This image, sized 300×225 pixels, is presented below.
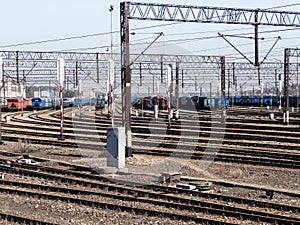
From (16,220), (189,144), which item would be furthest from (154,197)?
(189,144)

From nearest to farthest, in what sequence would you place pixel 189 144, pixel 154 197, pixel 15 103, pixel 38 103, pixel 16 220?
pixel 16 220, pixel 154 197, pixel 189 144, pixel 15 103, pixel 38 103

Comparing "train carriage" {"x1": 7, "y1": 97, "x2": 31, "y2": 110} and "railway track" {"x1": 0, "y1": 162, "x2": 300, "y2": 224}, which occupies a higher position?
"train carriage" {"x1": 7, "y1": 97, "x2": 31, "y2": 110}

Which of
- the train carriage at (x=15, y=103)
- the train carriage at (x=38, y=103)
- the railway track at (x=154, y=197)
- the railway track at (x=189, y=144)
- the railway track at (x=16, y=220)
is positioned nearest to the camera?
the railway track at (x=16, y=220)

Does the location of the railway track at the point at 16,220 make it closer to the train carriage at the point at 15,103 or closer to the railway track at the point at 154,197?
the railway track at the point at 154,197

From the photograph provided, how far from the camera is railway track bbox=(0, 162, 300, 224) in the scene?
10992 millimetres

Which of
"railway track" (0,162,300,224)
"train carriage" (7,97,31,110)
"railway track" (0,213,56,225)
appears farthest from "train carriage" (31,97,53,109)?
"railway track" (0,213,56,225)

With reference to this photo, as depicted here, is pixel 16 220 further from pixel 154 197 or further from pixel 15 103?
pixel 15 103

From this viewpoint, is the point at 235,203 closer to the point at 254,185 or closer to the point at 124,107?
the point at 254,185

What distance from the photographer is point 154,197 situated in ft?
44.3

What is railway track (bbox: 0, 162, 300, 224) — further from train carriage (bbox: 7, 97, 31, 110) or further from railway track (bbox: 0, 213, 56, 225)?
train carriage (bbox: 7, 97, 31, 110)

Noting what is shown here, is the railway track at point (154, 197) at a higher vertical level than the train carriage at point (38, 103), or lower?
lower

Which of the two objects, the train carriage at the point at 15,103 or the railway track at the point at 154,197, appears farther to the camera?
the train carriage at the point at 15,103

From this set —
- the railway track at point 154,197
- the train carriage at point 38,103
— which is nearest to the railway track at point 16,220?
the railway track at point 154,197

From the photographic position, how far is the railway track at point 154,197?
10992 millimetres
